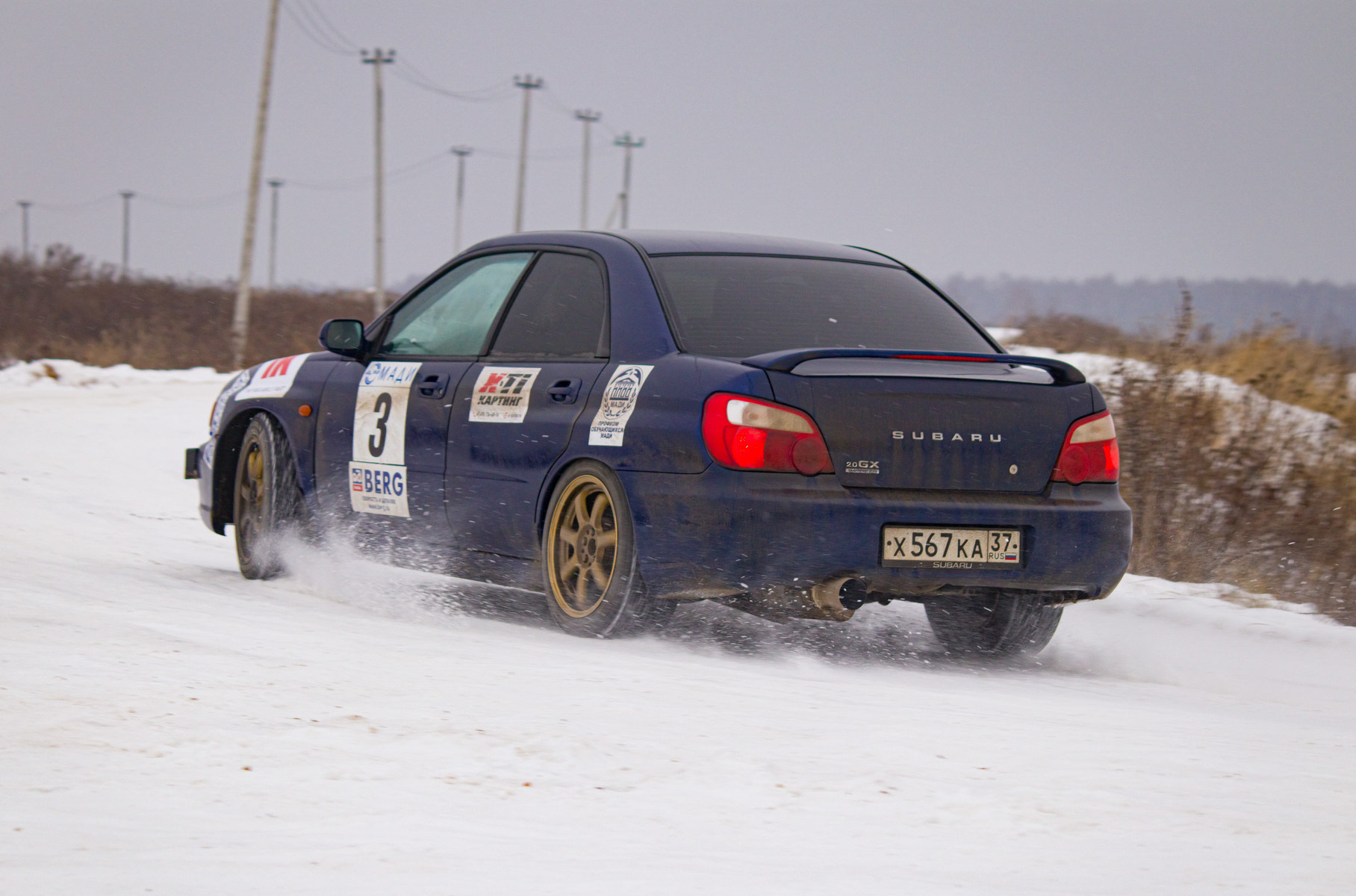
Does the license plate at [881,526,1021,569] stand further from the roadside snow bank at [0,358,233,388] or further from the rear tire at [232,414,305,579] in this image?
the roadside snow bank at [0,358,233,388]

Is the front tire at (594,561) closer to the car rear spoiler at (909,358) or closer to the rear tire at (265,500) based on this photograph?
the car rear spoiler at (909,358)

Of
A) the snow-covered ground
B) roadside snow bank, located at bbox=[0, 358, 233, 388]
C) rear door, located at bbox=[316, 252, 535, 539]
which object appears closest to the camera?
the snow-covered ground

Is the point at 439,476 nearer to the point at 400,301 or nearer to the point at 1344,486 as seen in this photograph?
the point at 400,301

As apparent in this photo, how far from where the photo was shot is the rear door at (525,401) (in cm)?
602

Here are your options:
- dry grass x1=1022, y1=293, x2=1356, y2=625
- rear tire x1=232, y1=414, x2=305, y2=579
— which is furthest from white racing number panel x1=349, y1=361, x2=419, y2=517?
dry grass x1=1022, y1=293, x2=1356, y2=625

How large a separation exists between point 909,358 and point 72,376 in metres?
19.0

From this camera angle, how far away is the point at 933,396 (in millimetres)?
5391

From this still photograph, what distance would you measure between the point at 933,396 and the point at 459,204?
88898 mm

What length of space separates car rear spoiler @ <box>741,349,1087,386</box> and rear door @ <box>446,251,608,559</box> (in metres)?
0.80

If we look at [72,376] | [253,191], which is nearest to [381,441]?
[72,376]

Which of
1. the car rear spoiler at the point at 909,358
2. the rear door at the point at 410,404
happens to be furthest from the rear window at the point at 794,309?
the rear door at the point at 410,404

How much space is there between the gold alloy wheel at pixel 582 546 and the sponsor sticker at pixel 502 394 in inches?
17.5

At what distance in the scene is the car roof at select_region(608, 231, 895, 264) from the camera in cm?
625

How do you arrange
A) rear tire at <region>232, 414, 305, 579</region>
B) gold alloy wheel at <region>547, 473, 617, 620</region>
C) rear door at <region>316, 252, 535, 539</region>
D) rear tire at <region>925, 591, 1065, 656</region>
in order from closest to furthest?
gold alloy wheel at <region>547, 473, 617, 620</region>, rear tire at <region>925, 591, 1065, 656</region>, rear door at <region>316, 252, 535, 539</region>, rear tire at <region>232, 414, 305, 579</region>
